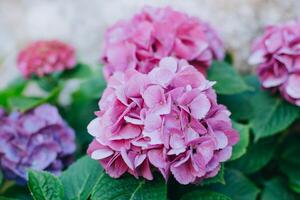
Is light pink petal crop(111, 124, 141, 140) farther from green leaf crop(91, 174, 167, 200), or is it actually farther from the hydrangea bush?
green leaf crop(91, 174, 167, 200)

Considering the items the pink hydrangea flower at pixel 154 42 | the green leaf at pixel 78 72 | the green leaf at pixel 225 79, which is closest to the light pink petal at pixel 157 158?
the pink hydrangea flower at pixel 154 42

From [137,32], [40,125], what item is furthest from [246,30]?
[40,125]

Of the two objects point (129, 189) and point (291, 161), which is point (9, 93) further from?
point (291, 161)

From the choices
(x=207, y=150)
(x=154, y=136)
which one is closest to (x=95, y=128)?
(x=154, y=136)

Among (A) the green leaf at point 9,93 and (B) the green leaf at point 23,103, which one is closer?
(B) the green leaf at point 23,103

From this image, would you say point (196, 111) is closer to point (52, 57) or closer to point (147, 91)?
point (147, 91)

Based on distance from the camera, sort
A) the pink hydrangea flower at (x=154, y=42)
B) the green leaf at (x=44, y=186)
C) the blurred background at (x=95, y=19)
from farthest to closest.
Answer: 1. the blurred background at (x=95, y=19)
2. the pink hydrangea flower at (x=154, y=42)
3. the green leaf at (x=44, y=186)

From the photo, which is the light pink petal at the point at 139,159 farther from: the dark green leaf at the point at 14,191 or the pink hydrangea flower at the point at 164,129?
the dark green leaf at the point at 14,191
